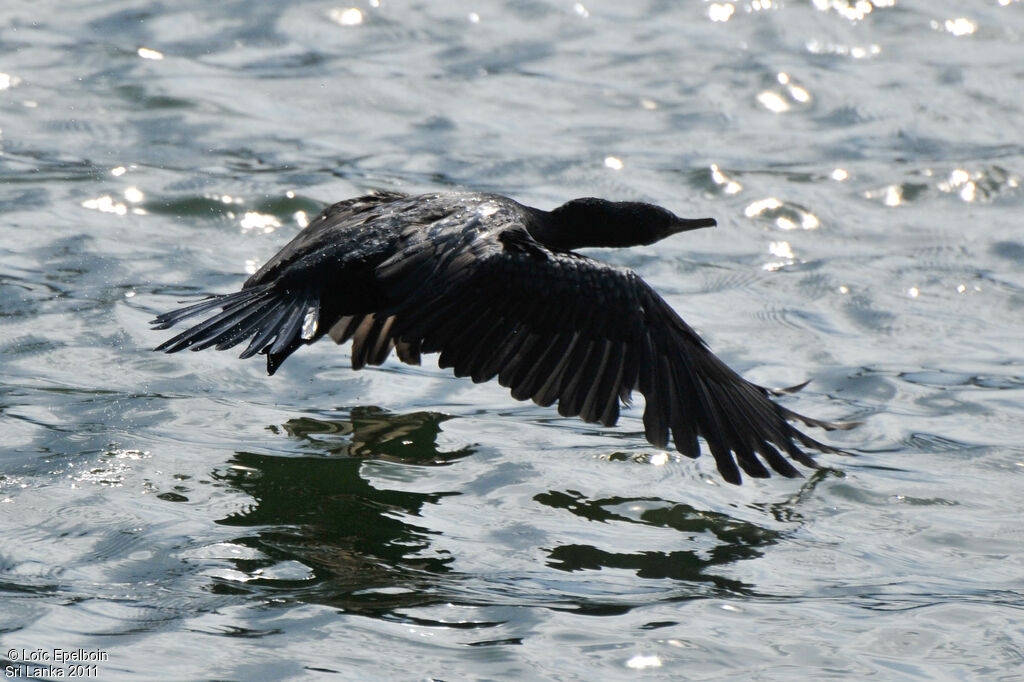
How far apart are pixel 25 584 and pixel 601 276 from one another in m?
2.23

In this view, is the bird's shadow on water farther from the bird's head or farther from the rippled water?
the bird's head

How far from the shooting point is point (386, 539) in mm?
4910

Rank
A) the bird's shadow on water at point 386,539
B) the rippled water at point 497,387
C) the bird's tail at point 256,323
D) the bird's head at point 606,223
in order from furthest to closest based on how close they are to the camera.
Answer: the bird's head at point 606,223
the bird's tail at point 256,323
the bird's shadow on water at point 386,539
the rippled water at point 497,387

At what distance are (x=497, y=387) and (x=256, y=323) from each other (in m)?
1.44

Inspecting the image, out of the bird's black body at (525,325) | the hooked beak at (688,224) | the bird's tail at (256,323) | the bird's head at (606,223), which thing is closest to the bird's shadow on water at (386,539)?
the bird's black body at (525,325)

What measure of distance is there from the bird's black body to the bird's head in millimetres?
1012

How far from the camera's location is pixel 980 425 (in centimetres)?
627

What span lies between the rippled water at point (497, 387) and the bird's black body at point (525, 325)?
0.39 meters

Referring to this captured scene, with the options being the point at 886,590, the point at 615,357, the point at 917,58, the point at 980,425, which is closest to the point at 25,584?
the point at 615,357


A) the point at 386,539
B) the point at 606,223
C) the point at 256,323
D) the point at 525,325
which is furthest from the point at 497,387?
the point at 386,539

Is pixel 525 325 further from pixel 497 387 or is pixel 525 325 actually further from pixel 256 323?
pixel 497 387

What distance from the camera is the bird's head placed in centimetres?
671

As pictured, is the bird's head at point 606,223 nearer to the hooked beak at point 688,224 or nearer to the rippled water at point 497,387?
the hooked beak at point 688,224

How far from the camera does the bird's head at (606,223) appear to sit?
671 cm
